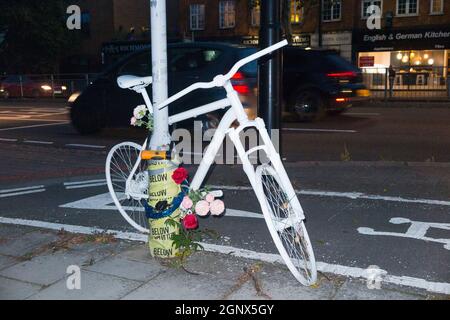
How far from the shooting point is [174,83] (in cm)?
1028

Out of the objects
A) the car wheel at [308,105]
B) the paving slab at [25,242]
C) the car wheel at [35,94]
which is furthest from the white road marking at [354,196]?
the car wheel at [35,94]

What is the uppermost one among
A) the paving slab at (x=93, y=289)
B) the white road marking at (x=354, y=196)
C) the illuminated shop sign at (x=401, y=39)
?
the illuminated shop sign at (x=401, y=39)

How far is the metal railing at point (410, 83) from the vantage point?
66.1ft

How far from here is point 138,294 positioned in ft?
11.4

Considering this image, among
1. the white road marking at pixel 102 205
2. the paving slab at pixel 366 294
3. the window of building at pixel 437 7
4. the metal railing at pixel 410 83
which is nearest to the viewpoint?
the paving slab at pixel 366 294

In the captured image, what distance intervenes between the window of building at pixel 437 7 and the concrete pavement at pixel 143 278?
29098 mm

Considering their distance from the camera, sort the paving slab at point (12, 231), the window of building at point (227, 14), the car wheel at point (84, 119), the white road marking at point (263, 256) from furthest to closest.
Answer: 1. the window of building at point (227, 14)
2. the car wheel at point (84, 119)
3. the paving slab at point (12, 231)
4. the white road marking at point (263, 256)

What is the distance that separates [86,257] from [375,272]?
7.22 feet

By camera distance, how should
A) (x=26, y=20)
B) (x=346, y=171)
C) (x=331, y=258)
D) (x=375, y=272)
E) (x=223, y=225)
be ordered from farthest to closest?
(x=26, y=20) < (x=346, y=171) < (x=223, y=225) < (x=331, y=258) < (x=375, y=272)

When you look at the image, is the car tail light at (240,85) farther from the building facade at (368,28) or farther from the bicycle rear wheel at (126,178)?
the building facade at (368,28)

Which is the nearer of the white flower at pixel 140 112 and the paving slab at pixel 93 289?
the paving slab at pixel 93 289

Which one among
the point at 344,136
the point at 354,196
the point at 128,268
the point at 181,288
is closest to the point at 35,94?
the point at 344,136

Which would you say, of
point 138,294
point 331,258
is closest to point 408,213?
point 331,258
